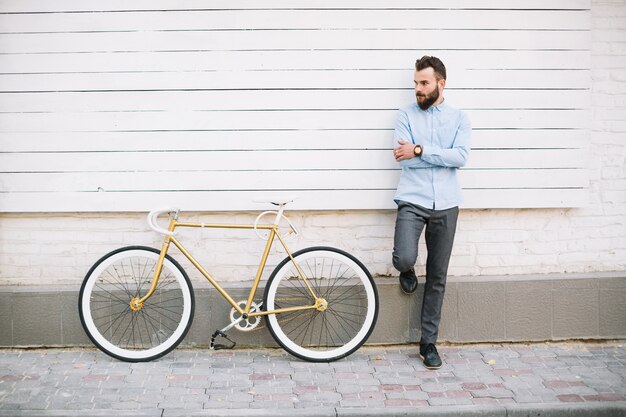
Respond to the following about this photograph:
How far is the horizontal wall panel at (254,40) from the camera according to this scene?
21.8ft

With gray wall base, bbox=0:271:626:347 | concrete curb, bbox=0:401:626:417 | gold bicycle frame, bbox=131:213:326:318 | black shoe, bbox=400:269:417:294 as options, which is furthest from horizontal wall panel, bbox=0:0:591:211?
concrete curb, bbox=0:401:626:417

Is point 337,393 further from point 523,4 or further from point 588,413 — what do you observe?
point 523,4

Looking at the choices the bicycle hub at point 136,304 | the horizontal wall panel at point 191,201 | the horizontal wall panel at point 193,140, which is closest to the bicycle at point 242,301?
the bicycle hub at point 136,304

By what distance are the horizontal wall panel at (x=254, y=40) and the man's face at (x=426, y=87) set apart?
0.51 meters

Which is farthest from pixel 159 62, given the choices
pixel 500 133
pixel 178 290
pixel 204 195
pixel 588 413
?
pixel 588 413

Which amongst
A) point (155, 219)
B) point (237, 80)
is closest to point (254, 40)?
point (237, 80)

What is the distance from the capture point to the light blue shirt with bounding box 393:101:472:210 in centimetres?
639

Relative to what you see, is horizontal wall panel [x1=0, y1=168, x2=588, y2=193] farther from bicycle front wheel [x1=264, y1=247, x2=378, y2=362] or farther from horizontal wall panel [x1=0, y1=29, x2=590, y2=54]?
horizontal wall panel [x1=0, y1=29, x2=590, y2=54]

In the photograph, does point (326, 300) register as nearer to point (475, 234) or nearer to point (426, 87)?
point (475, 234)

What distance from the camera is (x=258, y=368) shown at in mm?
6324

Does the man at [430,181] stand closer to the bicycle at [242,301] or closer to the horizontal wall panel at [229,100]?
the horizontal wall panel at [229,100]

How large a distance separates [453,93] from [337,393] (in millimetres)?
2719

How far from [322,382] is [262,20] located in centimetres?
297

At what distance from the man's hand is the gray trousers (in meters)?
0.38
